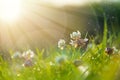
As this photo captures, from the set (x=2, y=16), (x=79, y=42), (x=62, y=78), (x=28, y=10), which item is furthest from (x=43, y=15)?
(x=62, y=78)

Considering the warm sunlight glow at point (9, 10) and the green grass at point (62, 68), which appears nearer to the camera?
the green grass at point (62, 68)

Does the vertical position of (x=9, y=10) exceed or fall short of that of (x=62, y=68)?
it falls short

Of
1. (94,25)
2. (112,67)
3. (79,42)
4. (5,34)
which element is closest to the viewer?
(112,67)

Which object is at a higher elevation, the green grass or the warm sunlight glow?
the green grass

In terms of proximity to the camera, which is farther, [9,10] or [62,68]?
[9,10]

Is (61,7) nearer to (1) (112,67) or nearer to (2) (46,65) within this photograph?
(2) (46,65)

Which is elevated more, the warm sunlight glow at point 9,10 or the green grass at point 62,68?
the green grass at point 62,68

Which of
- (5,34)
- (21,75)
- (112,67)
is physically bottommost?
(5,34)

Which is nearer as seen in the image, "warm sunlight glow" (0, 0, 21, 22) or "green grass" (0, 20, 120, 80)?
"green grass" (0, 20, 120, 80)
